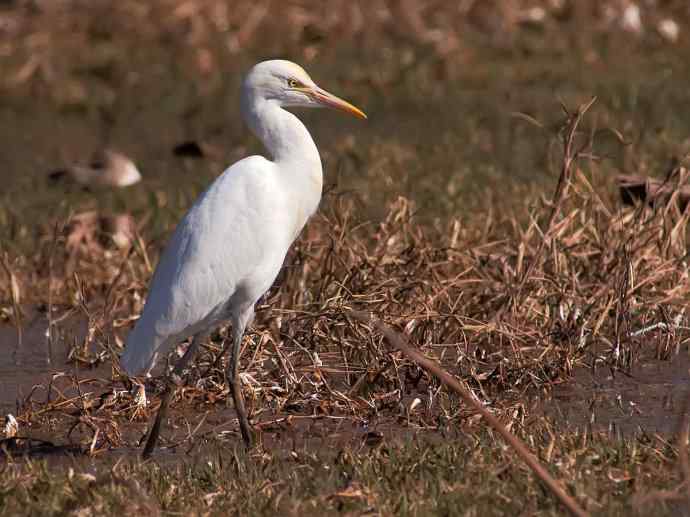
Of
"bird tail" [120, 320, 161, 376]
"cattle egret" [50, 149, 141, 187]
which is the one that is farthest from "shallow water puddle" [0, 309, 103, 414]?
"cattle egret" [50, 149, 141, 187]

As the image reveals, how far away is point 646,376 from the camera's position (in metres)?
5.31

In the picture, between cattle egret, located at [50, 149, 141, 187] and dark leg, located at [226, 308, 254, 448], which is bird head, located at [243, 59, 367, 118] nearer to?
dark leg, located at [226, 308, 254, 448]

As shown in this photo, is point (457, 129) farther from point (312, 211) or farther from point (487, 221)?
point (312, 211)

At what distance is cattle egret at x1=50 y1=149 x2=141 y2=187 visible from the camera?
838 centimetres

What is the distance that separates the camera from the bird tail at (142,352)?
4.72m

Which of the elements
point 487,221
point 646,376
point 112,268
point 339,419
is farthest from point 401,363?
point 112,268

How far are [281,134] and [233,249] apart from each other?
1.45ft

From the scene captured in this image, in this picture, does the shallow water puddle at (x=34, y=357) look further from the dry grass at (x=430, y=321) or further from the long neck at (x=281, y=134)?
the long neck at (x=281, y=134)

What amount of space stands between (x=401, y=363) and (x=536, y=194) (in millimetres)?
2390

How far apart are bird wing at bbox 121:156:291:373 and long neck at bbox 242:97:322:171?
0.13m

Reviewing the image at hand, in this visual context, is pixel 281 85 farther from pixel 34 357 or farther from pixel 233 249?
pixel 34 357

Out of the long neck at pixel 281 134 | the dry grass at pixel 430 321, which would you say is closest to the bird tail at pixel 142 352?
the dry grass at pixel 430 321

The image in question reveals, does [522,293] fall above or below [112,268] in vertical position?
above

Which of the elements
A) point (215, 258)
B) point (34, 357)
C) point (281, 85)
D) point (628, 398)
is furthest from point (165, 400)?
point (628, 398)
